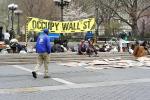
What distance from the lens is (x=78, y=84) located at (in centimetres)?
1520

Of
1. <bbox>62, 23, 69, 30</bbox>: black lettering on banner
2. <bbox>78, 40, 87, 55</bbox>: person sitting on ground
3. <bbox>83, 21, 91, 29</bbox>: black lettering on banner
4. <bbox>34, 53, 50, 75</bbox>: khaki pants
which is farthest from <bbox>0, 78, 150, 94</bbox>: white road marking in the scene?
<bbox>83, 21, 91, 29</bbox>: black lettering on banner

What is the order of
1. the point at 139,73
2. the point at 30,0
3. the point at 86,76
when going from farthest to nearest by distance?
the point at 30,0, the point at 139,73, the point at 86,76

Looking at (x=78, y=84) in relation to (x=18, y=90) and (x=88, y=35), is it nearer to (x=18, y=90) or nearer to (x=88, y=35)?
(x=18, y=90)

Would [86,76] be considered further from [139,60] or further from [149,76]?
[139,60]

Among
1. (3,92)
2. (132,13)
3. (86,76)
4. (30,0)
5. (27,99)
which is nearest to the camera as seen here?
(27,99)

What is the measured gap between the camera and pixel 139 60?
82.7 feet

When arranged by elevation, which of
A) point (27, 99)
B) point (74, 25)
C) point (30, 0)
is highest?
point (30, 0)

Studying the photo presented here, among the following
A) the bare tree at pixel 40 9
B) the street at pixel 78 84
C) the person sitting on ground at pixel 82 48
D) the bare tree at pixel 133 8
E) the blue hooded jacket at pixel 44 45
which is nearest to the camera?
the street at pixel 78 84

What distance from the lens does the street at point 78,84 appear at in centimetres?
1261

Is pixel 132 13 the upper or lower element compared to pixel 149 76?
upper

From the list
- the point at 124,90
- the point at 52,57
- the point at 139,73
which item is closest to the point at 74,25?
the point at 52,57

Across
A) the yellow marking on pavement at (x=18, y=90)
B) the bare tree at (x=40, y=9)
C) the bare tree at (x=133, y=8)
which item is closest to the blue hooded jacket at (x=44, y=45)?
the yellow marking on pavement at (x=18, y=90)

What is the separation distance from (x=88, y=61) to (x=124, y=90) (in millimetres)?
10547

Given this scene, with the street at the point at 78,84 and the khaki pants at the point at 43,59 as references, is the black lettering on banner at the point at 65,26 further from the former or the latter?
the khaki pants at the point at 43,59
